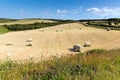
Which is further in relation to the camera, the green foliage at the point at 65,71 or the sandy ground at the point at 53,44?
the sandy ground at the point at 53,44

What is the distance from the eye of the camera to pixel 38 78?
5746 mm

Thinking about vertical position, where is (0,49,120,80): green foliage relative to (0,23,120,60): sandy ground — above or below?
above

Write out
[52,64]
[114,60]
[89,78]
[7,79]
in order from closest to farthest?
[7,79]
[89,78]
[52,64]
[114,60]

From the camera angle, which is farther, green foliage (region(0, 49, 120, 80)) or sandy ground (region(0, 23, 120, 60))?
sandy ground (region(0, 23, 120, 60))

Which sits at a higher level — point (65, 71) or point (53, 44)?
point (65, 71)

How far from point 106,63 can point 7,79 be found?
3444 millimetres

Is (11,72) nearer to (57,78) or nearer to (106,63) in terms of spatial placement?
(57,78)

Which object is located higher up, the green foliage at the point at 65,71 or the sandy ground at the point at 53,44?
the green foliage at the point at 65,71

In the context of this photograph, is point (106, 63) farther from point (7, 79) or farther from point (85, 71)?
point (7, 79)

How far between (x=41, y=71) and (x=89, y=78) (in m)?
1.28

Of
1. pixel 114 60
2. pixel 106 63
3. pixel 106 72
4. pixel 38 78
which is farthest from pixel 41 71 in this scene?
pixel 114 60

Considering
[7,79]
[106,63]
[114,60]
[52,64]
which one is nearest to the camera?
[7,79]

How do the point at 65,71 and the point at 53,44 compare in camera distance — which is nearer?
the point at 65,71

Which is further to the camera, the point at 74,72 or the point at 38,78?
the point at 74,72
